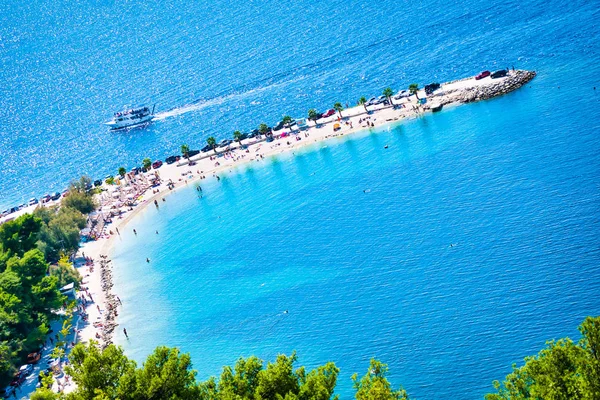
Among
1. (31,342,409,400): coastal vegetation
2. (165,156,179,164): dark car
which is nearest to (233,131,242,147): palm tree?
(165,156,179,164): dark car

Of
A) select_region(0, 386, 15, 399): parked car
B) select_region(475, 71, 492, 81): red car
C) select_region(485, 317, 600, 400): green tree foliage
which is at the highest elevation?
select_region(475, 71, 492, 81): red car

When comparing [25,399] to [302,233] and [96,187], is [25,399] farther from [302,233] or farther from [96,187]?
[96,187]

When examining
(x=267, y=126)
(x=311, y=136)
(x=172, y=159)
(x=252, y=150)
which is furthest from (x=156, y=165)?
(x=311, y=136)

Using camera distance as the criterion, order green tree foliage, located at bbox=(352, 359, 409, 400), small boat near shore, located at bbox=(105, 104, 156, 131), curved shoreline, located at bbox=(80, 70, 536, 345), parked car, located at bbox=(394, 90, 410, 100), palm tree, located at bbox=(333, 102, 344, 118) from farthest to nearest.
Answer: small boat near shore, located at bbox=(105, 104, 156, 131) → palm tree, located at bbox=(333, 102, 344, 118) → parked car, located at bbox=(394, 90, 410, 100) → curved shoreline, located at bbox=(80, 70, 536, 345) → green tree foliage, located at bbox=(352, 359, 409, 400)

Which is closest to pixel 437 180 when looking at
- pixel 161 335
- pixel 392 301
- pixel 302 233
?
pixel 302 233

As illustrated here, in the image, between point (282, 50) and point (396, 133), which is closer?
point (396, 133)

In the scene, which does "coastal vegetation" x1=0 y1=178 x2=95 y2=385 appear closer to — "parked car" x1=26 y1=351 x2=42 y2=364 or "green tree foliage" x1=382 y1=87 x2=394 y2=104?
"parked car" x1=26 y1=351 x2=42 y2=364

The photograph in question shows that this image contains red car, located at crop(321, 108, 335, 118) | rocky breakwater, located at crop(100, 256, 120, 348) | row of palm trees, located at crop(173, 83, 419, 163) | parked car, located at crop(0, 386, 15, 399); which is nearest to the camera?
parked car, located at crop(0, 386, 15, 399)
